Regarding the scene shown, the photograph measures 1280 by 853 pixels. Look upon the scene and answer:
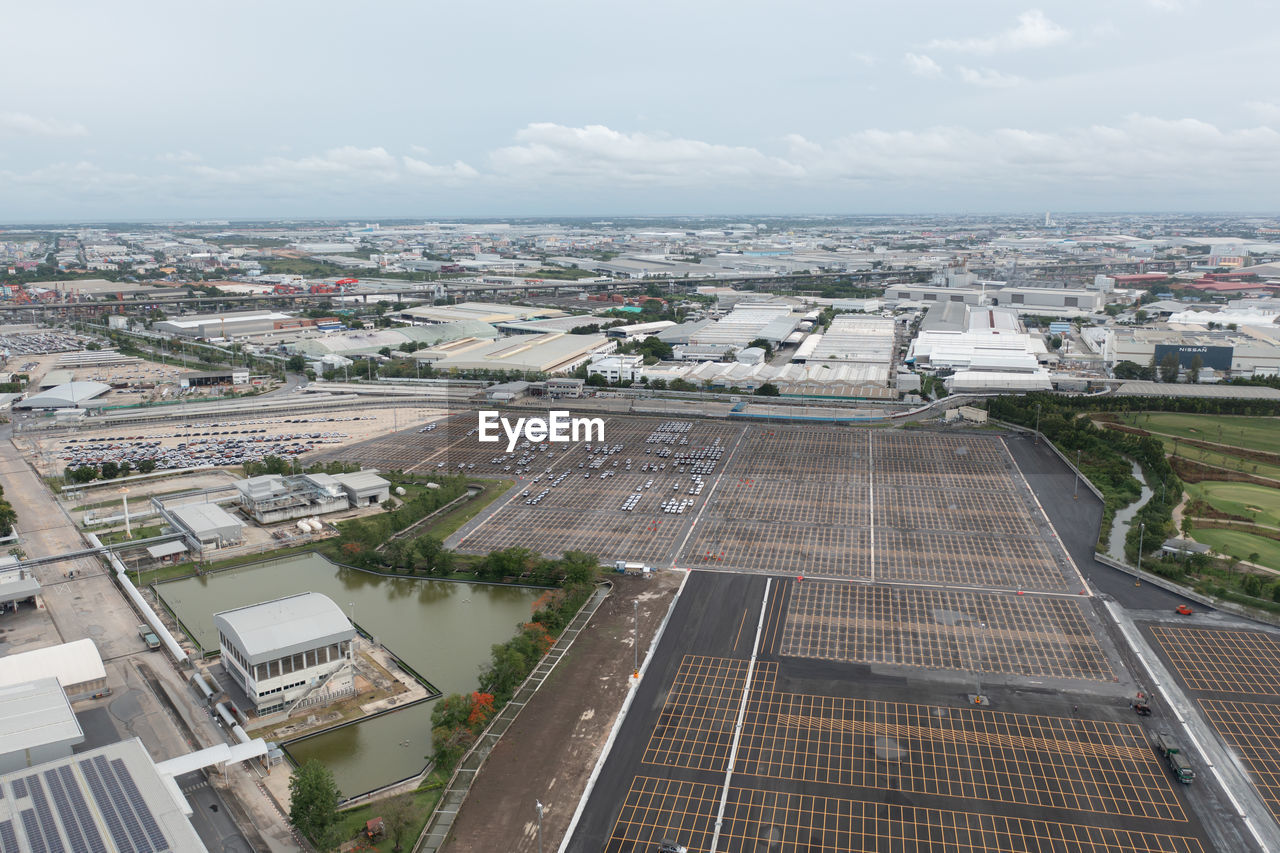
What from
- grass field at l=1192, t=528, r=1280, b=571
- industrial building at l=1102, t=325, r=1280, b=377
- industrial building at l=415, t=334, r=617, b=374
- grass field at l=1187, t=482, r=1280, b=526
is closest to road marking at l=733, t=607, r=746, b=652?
grass field at l=1192, t=528, r=1280, b=571

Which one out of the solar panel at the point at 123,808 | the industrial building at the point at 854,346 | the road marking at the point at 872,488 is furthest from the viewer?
the industrial building at the point at 854,346

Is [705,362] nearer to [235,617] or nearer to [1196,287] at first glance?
[235,617]

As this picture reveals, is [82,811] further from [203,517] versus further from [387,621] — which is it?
[203,517]

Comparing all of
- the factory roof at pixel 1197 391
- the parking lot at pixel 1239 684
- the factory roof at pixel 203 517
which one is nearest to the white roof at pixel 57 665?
the factory roof at pixel 203 517

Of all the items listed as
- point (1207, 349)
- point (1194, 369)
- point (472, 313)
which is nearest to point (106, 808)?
point (1194, 369)

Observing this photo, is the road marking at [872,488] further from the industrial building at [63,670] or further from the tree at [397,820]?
the industrial building at [63,670]

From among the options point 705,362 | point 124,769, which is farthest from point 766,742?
point 705,362
